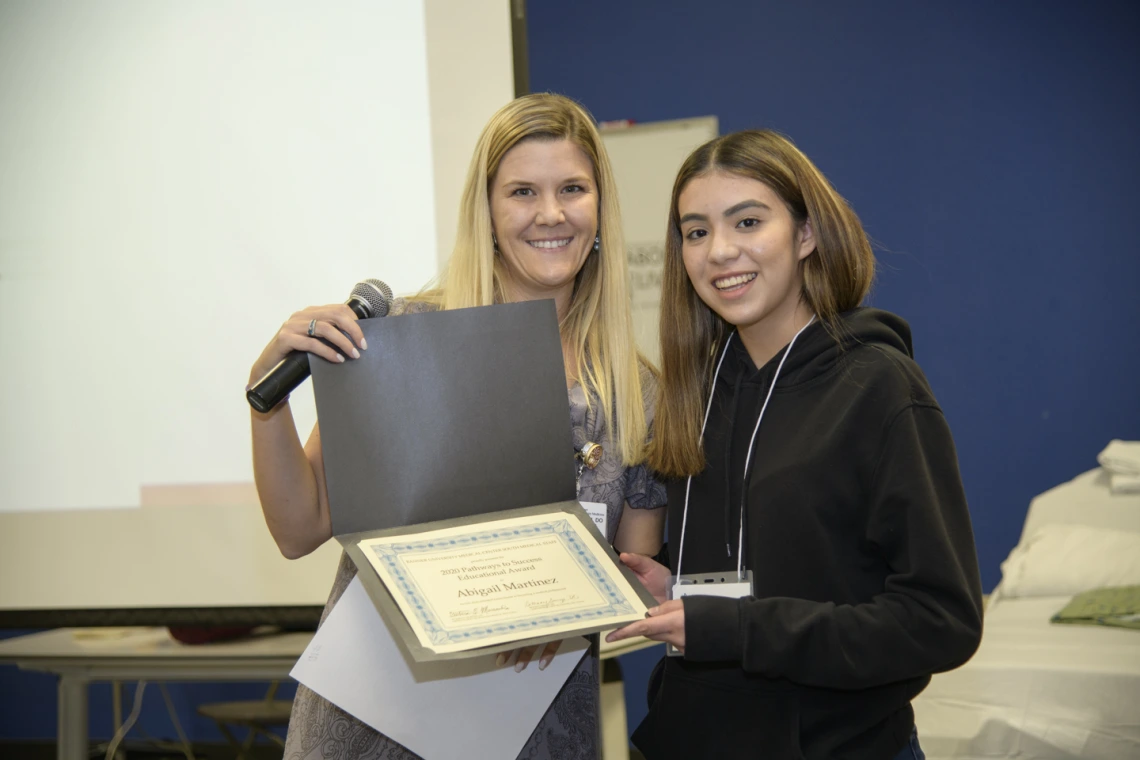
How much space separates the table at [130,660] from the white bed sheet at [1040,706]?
88cm

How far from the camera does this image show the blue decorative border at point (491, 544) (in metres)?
1.04

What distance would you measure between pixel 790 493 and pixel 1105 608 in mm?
2325

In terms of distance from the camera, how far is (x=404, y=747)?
1.32 m

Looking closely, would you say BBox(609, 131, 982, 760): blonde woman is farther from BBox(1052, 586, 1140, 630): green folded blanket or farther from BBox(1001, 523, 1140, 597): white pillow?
BBox(1001, 523, 1140, 597): white pillow

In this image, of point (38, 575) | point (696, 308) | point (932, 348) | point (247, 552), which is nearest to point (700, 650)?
point (696, 308)

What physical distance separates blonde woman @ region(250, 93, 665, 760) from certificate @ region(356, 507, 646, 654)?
20 cm

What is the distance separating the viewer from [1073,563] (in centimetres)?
327

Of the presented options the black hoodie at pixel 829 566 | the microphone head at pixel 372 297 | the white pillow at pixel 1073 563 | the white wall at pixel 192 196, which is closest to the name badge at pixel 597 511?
the black hoodie at pixel 829 566

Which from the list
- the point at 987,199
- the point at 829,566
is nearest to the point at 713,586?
the point at 829,566

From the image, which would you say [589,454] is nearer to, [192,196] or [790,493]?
[790,493]

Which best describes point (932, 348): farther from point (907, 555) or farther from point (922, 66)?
point (907, 555)

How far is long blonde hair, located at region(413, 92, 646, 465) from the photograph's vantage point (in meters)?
1.46

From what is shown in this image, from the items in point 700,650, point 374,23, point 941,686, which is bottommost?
point 941,686

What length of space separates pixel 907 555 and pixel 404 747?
2.34ft
